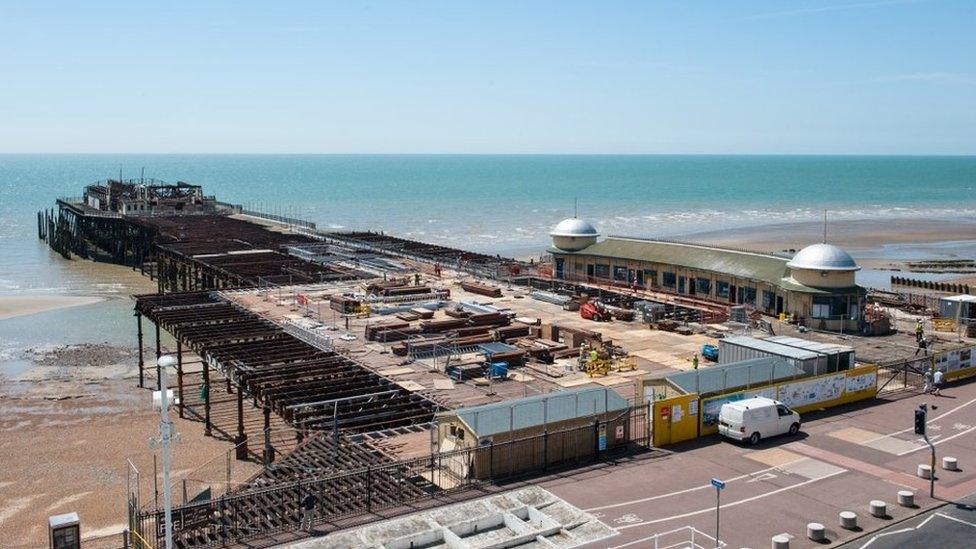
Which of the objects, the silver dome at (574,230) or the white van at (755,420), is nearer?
the white van at (755,420)

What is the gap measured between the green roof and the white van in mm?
20211

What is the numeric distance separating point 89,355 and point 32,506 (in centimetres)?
2857

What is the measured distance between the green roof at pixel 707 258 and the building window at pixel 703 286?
0.85 metres

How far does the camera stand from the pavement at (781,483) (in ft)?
82.1

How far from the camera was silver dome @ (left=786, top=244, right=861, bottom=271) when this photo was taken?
5103 centimetres

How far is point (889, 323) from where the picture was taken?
51406 mm

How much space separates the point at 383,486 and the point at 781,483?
12.3 metres

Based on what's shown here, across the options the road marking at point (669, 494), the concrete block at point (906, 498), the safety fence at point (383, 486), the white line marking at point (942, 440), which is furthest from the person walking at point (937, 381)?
the safety fence at point (383, 486)

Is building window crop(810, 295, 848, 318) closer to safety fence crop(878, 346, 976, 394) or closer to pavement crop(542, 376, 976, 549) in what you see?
safety fence crop(878, 346, 976, 394)

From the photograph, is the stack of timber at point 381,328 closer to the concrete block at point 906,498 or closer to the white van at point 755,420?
the white van at point 755,420

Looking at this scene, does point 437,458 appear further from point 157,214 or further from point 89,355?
point 157,214

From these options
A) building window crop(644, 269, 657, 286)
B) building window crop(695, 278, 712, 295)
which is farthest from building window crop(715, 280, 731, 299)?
building window crop(644, 269, 657, 286)

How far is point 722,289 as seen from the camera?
59219 millimetres

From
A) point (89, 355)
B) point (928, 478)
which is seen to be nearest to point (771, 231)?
point (89, 355)
